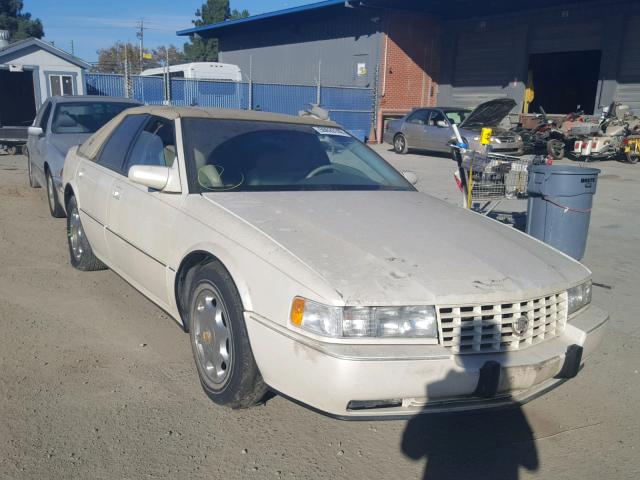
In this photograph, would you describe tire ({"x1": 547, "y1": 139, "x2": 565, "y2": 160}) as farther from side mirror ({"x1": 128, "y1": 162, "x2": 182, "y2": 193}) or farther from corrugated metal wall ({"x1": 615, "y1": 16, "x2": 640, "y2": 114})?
side mirror ({"x1": 128, "y1": 162, "x2": 182, "y2": 193})

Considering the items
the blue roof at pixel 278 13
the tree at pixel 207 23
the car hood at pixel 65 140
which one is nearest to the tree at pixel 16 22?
the tree at pixel 207 23

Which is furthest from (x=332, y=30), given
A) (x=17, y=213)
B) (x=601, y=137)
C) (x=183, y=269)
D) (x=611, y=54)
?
A: (x=183, y=269)

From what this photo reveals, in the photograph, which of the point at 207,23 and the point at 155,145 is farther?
the point at 207,23

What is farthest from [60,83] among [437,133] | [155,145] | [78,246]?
[155,145]

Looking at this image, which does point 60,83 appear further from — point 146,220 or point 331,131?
point 146,220

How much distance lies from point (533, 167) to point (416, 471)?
433 centimetres

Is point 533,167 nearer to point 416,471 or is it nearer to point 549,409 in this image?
point 549,409

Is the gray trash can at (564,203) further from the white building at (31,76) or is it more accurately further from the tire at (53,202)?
the white building at (31,76)

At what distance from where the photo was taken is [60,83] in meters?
20.5

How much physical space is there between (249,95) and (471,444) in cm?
2138

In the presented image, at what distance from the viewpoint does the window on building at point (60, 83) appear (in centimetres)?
2044

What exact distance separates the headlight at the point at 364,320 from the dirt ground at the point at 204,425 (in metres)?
0.62

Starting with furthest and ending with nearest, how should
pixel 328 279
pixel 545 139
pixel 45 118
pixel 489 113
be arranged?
pixel 545 139, pixel 489 113, pixel 45 118, pixel 328 279

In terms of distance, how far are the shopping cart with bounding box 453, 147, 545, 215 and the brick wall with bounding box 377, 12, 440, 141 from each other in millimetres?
18984
